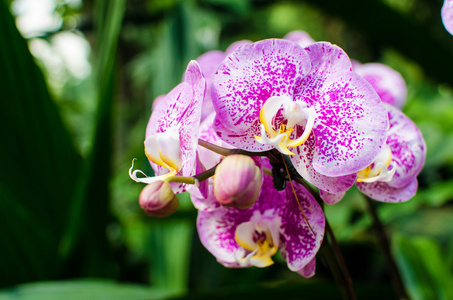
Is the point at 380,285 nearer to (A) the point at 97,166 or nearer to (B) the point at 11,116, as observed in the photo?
(A) the point at 97,166

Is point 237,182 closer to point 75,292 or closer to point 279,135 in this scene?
point 279,135

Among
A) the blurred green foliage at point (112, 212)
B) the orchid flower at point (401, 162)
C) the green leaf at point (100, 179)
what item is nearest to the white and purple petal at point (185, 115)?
the orchid flower at point (401, 162)

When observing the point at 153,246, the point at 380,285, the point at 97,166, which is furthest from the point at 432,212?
the point at 97,166

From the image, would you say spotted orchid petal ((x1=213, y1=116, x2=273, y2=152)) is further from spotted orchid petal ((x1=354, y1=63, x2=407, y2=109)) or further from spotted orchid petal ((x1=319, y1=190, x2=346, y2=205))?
spotted orchid petal ((x1=354, y1=63, x2=407, y2=109))

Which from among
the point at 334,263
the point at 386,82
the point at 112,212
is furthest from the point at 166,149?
the point at 112,212

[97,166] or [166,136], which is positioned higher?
[166,136]

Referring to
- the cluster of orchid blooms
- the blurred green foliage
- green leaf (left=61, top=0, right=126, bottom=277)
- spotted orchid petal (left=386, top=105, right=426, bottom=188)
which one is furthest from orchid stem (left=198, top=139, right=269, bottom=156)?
green leaf (left=61, top=0, right=126, bottom=277)

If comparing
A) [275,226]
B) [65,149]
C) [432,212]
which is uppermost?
[275,226]
